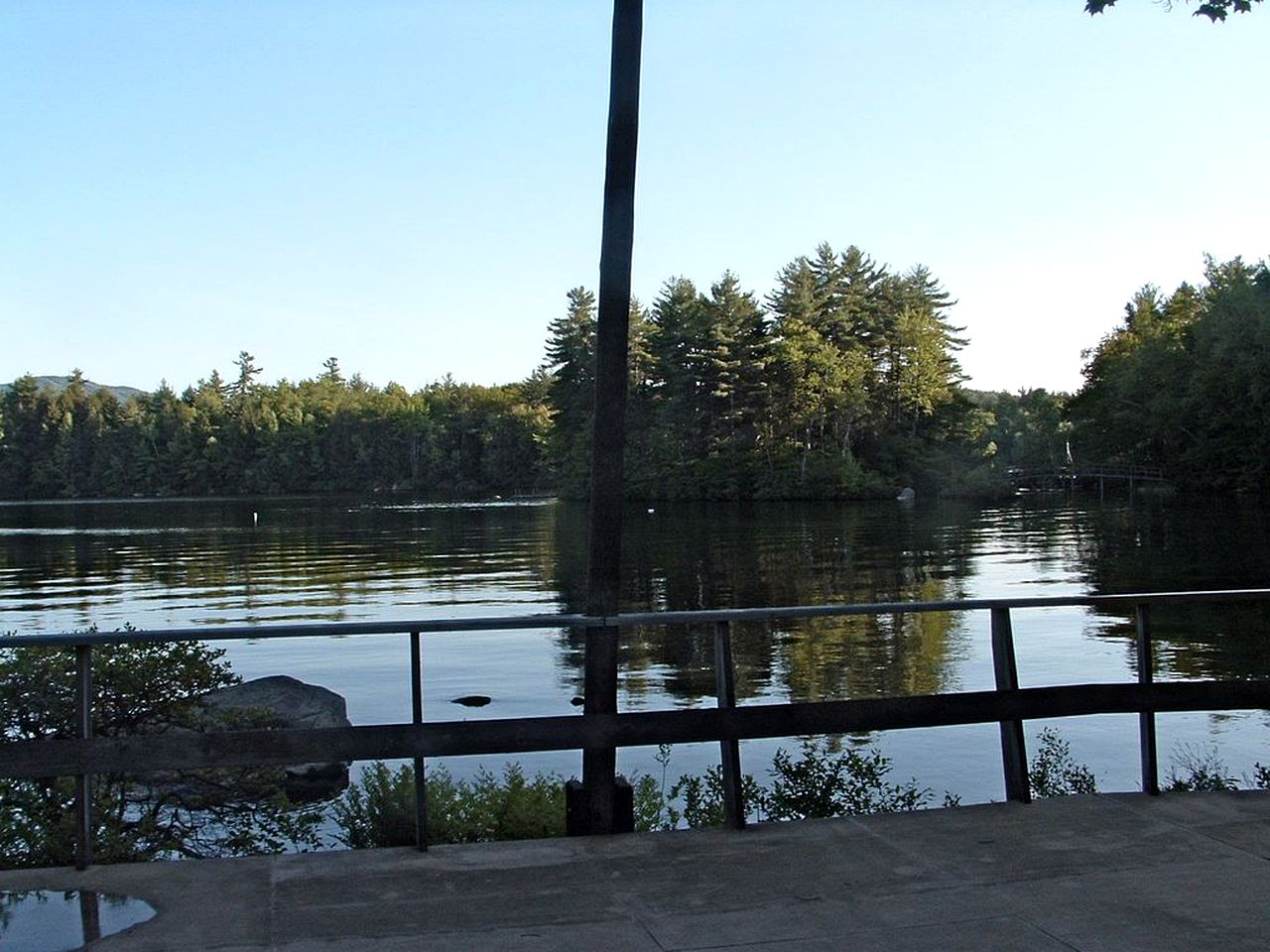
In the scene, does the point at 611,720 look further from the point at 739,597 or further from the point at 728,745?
the point at 739,597

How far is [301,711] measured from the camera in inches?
495

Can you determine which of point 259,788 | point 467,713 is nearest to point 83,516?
point 467,713

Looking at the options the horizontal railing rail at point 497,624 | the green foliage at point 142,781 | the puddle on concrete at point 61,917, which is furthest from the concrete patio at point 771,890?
the green foliage at point 142,781

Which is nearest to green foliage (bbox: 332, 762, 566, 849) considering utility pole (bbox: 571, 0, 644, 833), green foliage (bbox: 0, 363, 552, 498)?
utility pole (bbox: 571, 0, 644, 833)

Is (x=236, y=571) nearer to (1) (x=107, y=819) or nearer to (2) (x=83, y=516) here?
(1) (x=107, y=819)

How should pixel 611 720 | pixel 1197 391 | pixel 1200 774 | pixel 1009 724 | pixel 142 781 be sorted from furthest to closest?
pixel 1197 391, pixel 1200 774, pixel 142 781, pixel 1009 724, pixel 611 720

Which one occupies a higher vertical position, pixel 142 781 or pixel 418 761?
pixel 418 761

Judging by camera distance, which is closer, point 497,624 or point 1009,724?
point 497,624

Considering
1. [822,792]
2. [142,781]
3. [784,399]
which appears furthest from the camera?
[784,399]

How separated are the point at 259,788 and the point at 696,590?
29.7m

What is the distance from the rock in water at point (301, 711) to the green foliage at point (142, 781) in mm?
2304

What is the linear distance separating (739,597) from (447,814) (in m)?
28.2

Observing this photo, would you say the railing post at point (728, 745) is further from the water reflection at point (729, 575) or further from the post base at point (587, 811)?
the water reflection at point (729, 575)

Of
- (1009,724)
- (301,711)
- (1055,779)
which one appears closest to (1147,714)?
(1009,724)
